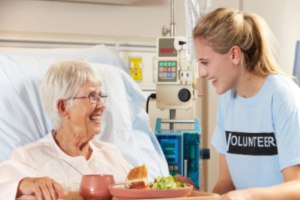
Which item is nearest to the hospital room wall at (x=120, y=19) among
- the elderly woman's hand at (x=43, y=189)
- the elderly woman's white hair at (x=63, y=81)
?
the elderly woman's white hair at (x=63, y=81)

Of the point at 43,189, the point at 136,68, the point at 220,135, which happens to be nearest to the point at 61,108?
the point at 43,189

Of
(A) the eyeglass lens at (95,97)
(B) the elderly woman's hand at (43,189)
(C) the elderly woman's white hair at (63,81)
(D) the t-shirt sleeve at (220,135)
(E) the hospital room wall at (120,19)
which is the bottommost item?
(B) the elderly woman's hand at (43,189)

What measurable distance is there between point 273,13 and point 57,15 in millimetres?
1489

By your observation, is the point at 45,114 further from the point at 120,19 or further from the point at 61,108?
the point at 120,19

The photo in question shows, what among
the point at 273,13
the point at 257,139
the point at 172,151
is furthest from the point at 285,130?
the point at 273,13

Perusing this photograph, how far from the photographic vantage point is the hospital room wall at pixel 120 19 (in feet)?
9.62

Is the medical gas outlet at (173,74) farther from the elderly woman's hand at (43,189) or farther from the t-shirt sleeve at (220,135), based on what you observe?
the elderly woman's hand at (43,189)

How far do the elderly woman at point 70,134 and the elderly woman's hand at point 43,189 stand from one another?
0.23 metres

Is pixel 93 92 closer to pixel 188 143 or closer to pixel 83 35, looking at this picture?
pixel 188 143

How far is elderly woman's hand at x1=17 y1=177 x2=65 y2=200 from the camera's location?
1601 millimetres

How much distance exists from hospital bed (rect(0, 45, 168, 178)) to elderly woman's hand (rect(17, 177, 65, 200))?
0.50 meters

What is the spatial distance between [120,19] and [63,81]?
125cm

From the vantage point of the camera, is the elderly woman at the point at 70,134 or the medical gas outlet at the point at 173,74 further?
the medical gas outlet at the point at 173,74

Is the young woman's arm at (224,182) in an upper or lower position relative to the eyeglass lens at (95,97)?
lower
